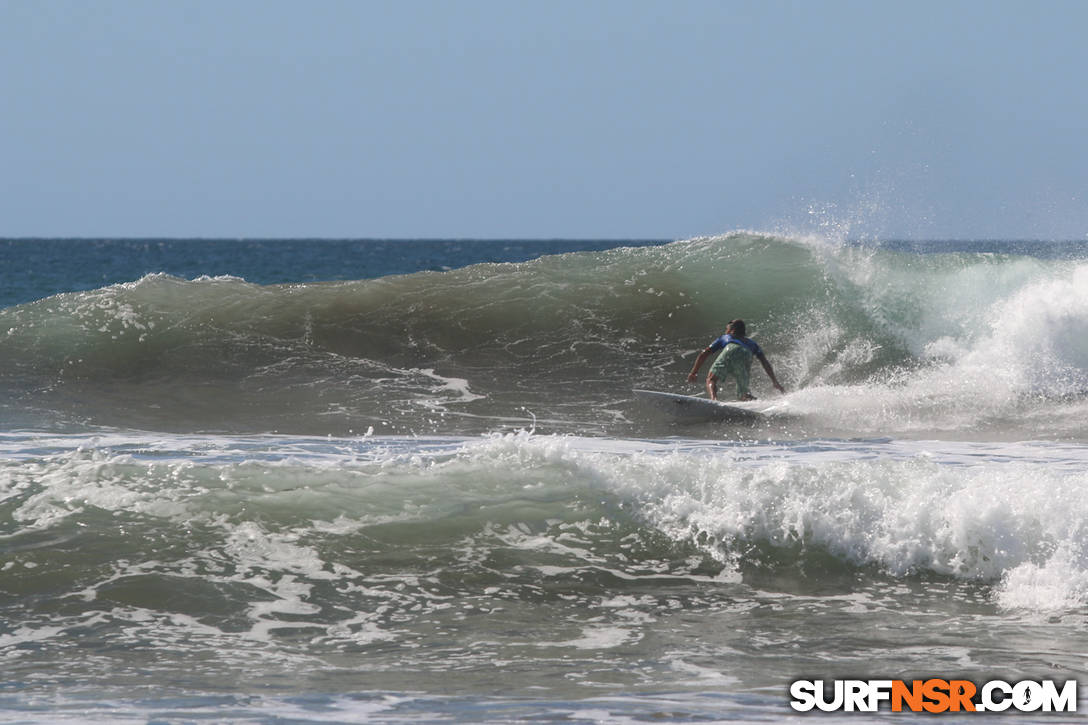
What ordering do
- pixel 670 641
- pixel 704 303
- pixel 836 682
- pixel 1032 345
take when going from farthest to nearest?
pixel 704 303 < pixel 1032 345 < pixel 670 641 < pixel 836 682

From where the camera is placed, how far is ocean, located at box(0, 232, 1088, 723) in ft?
18.9

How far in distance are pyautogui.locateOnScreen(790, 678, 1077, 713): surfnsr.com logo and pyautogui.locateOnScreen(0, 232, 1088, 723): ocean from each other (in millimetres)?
90

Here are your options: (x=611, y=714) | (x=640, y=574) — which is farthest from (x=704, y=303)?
(x=611, y=714)

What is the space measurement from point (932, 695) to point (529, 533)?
359 cm

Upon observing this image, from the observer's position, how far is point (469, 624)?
6.79 metres

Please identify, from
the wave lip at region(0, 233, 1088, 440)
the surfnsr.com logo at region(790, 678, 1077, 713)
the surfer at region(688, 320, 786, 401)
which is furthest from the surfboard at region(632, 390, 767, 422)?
the surfnsr.com logo at region(790, 678, 1077, 713)

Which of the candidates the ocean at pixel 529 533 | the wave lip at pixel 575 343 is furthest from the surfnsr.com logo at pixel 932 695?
the wave lip at pixel 575 343

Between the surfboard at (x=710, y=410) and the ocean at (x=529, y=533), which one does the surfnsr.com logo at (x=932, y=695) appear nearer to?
the ocean at (x=529, y=533)

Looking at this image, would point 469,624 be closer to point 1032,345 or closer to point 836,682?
point 836,682

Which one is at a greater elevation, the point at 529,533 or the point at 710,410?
the point at 710,410

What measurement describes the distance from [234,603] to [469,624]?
1484mm

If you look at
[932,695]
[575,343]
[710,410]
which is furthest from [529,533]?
[575,343]

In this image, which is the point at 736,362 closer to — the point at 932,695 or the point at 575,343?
the point at 575,343

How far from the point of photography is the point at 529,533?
333 inches
